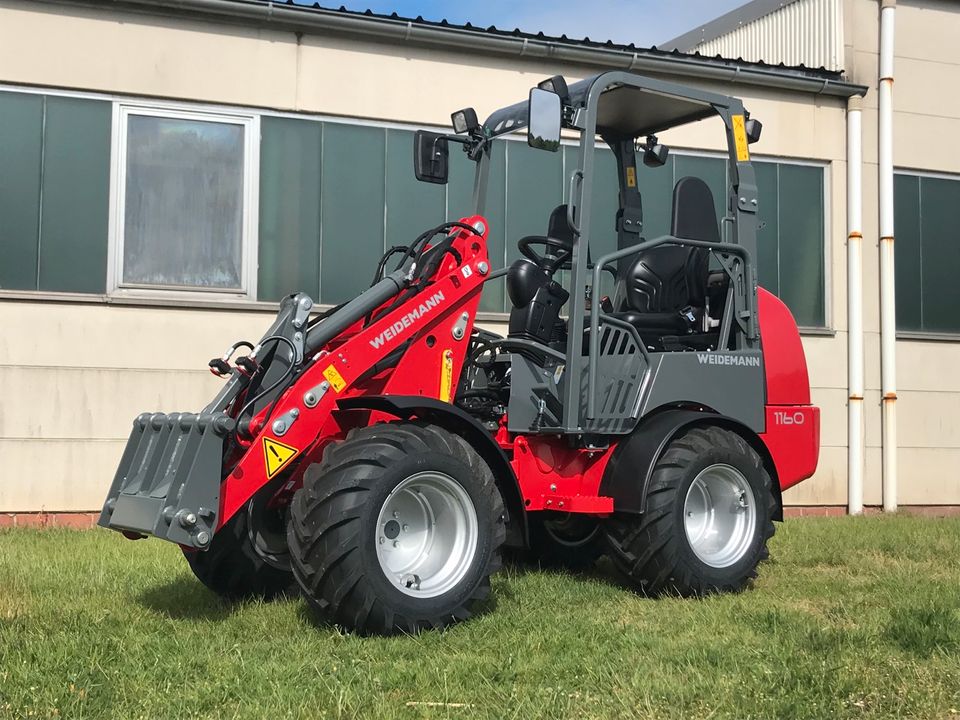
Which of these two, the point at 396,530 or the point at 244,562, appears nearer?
the point at 396,530

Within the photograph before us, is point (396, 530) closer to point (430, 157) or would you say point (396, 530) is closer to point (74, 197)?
point (430, 157)

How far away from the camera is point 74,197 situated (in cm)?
953

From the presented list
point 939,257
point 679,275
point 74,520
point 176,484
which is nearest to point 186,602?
point 176,484

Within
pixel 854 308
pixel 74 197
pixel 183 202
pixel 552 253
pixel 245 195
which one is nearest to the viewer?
pixel 552 253

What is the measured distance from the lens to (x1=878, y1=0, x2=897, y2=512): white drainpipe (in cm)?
Result: 1155

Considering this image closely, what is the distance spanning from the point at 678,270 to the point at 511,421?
1.64 m

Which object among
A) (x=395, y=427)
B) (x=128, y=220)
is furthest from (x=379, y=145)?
(x=395, y=427)

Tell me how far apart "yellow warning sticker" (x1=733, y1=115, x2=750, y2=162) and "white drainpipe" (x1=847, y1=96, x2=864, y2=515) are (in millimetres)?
5025

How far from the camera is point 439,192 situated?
10.6 metres

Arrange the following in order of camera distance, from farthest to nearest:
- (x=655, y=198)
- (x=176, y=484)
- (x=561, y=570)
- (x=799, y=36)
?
(x=799, y=36) < (x=655, y=198) < (x=561, y=570) < (x=176, y=484)

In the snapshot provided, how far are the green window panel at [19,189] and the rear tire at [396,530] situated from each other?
5443mm

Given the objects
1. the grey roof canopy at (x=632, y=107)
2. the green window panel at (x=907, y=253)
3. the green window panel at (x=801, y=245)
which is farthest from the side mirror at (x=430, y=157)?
the green window panel at (x=907, y=253)

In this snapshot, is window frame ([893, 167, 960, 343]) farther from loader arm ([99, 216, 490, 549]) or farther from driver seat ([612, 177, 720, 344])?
loader arm ([99, 216, 490, 549])

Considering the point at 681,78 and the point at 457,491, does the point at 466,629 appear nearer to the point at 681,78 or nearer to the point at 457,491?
the point at 457,491
